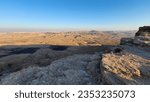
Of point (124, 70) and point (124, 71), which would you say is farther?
point (124, 70)

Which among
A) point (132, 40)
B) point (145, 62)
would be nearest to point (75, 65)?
point (145, 62)

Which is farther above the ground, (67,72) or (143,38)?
(143,38)

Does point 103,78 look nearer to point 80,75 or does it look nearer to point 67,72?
point 80,75

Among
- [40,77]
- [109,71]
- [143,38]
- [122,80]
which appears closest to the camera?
[122,80]

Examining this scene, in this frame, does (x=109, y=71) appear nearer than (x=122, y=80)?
No

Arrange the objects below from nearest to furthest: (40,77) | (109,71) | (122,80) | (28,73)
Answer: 1. (122,80)
2. (109,71)
3. (40,77)
4. (28,73)

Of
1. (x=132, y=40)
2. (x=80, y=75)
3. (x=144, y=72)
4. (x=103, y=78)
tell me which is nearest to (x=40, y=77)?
(x=80, y=75)

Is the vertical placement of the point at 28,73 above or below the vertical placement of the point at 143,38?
below

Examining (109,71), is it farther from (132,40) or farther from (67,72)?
(132,40)

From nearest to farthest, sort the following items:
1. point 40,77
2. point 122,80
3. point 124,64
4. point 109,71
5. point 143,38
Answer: point 122,80 → point 109,71 → point 124,64 → point 40,77 → point 143,38
